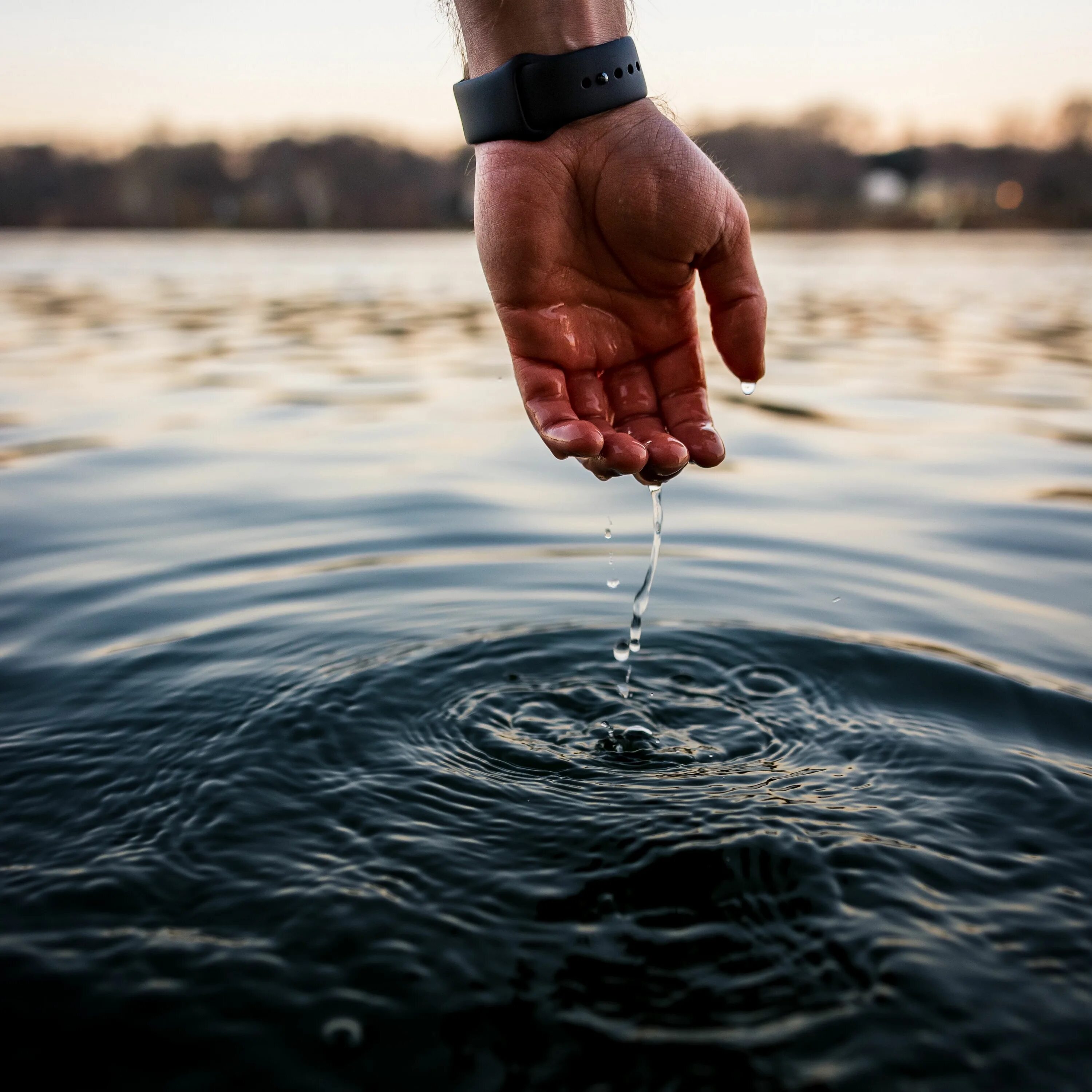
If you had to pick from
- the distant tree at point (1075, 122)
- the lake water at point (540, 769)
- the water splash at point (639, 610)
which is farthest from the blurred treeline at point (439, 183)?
the water splash at point (639, 610)

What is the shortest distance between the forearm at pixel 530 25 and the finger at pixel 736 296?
711 millimetres

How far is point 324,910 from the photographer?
2.14 meters

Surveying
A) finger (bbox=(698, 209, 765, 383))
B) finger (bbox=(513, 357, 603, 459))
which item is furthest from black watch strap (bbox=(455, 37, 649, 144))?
finger (bbox=(513, 357, 603, 459))

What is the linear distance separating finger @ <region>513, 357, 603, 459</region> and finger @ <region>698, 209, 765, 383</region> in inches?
20.0

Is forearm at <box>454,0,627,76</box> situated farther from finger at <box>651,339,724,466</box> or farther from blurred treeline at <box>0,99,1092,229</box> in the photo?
blurred treeline at <box>0,99,1092,229</box>

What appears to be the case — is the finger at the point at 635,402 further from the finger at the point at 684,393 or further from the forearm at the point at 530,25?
the forearm at the point at 530,25

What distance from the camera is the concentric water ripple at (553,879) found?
1.80m

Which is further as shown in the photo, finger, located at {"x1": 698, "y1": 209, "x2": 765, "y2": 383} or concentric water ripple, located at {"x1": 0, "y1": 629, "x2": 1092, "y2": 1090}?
finger, located at {"x1": 698, "y1": 209, "x2": 765, "y2": 383}

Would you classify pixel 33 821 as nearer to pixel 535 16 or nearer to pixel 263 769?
pixel 263 769

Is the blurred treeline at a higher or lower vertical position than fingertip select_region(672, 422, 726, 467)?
higher

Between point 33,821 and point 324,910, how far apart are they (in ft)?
2.81

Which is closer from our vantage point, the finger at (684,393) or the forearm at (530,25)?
the forearm at (530,25)

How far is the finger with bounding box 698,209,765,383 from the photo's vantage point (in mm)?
3057

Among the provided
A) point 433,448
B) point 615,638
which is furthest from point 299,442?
point 615,638
